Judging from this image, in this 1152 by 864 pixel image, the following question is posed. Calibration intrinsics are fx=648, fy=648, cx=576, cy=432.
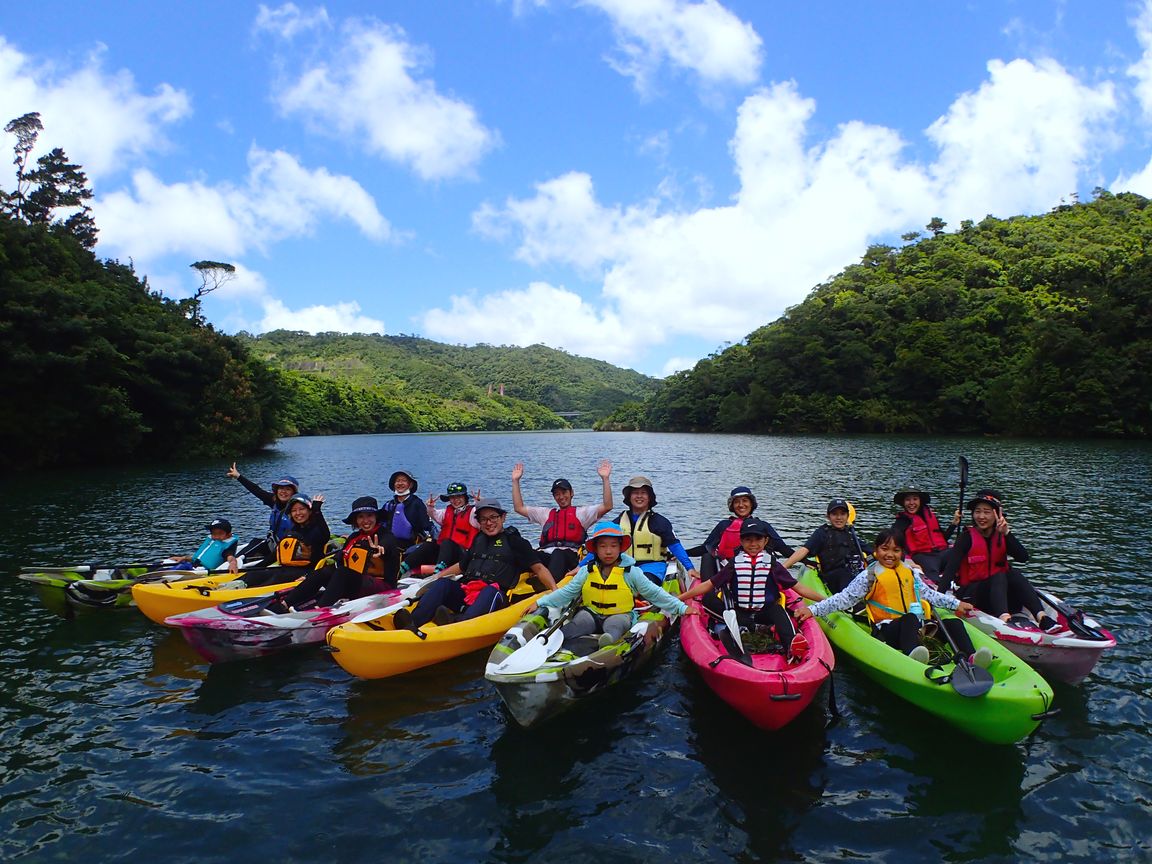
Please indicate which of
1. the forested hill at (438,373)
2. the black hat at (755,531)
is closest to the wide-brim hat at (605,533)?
the black hat at (755,531)

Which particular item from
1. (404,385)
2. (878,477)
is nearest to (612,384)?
(404,385)

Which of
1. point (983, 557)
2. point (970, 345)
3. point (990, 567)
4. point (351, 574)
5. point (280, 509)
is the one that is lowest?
point (351, 574)

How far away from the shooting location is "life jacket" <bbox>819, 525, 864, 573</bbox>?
8.89 m

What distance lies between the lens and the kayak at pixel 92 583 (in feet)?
29.8

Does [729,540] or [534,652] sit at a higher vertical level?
[729,540]

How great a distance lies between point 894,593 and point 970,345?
70.0m

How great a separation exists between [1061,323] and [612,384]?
479ft

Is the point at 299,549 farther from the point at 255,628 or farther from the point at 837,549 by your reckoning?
the point at 837,549

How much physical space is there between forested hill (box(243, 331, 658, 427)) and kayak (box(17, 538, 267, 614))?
116 metres

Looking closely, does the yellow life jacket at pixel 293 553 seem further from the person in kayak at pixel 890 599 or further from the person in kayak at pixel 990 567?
the person in kayak at pixel 990 567

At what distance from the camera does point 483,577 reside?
8.12m

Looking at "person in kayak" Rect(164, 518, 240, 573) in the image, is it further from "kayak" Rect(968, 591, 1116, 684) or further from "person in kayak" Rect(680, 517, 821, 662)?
"kayak" Rect(968, 591, 1116, 684)

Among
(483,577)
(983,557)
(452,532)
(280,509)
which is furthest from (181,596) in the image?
(983,557)

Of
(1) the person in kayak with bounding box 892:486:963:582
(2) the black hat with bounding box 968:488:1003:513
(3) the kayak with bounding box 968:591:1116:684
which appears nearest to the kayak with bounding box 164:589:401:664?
(3) the kayak with bounding box 968:591:1116:684
